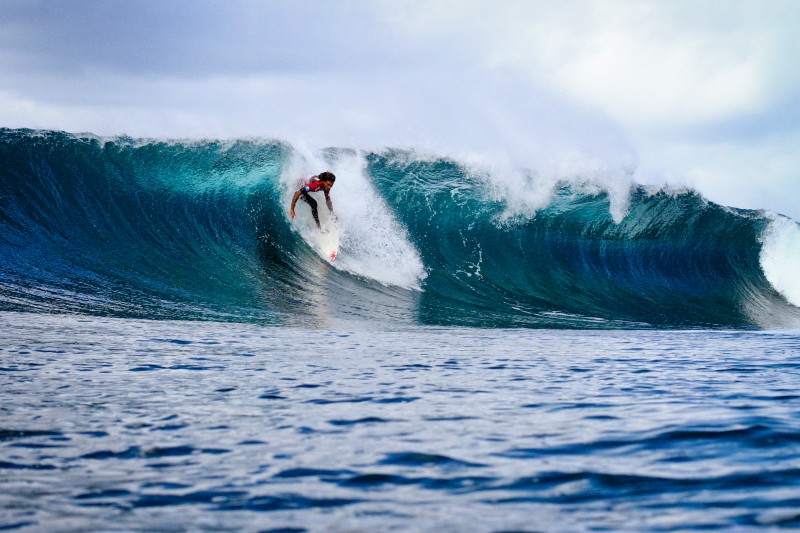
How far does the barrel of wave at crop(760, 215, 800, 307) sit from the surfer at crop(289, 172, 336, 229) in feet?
31.0

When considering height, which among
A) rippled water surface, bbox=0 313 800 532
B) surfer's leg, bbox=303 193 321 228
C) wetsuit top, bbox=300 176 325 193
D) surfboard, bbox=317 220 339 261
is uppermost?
wetsuit top, bbox=300 176 325 193

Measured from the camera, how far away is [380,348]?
7.29 meters

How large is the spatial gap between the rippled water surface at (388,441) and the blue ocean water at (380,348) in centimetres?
2

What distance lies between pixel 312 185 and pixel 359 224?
1.18 metres

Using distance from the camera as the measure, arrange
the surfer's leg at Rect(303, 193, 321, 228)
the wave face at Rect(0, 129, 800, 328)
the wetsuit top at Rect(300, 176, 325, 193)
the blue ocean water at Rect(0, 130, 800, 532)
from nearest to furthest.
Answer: the blue ocean water at Rect(0, 130, 800, 532) → the wave face at Rect(0, 129, 800, 328) → the wetsuit top at Rect(300, 176, 325, 193) → the surfer's leg at Rect(303, 193, 321, 228)

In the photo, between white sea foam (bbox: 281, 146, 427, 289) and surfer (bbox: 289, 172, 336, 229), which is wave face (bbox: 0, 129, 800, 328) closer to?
white sea foam (bbox: 281, 146, 427, 289)

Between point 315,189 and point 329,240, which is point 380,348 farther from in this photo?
point 315,189

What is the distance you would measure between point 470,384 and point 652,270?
12184 mm

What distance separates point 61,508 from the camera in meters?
2.69

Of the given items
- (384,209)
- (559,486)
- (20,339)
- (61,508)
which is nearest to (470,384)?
(559,486)

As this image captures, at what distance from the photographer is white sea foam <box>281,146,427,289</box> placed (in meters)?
13.6

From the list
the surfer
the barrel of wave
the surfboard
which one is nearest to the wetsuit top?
the surfer

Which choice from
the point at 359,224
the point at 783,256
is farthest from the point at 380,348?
the point at 783,256

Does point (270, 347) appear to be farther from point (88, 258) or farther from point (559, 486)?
point (88, 258)
